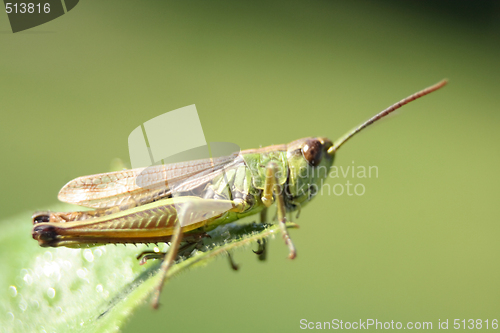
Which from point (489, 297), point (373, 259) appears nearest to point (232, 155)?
point (373, 259)

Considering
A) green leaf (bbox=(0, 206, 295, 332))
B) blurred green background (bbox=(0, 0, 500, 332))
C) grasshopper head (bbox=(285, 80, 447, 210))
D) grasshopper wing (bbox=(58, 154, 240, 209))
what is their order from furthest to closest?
blurred green background (bbox=(0, 0, 500, 332)) < grasshopper head (bbox=(285, 80, 447, 210)) < grasshopper wing (bbox=(58, 154, 240, 209)) < green leaf (bbox=(0, 206, 295, 332))

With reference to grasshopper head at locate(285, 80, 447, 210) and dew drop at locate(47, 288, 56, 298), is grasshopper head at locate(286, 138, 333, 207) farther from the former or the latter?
dew drop at locate(47, 288, 56, 298)

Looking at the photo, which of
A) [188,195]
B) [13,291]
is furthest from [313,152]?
[13,291]

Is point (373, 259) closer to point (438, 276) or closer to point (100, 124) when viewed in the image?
point (438, 276)

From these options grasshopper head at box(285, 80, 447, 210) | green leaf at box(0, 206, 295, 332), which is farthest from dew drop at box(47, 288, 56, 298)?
grasshopper head at box(285, 80, 447, 210)

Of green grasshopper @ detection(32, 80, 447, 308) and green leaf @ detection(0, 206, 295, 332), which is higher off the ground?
green grasshopper @ detection(32, 80, 447, 308)

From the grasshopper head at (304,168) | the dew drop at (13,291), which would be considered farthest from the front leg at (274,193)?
the dew drop at (13,291)

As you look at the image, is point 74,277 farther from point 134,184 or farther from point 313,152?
point 313,152
